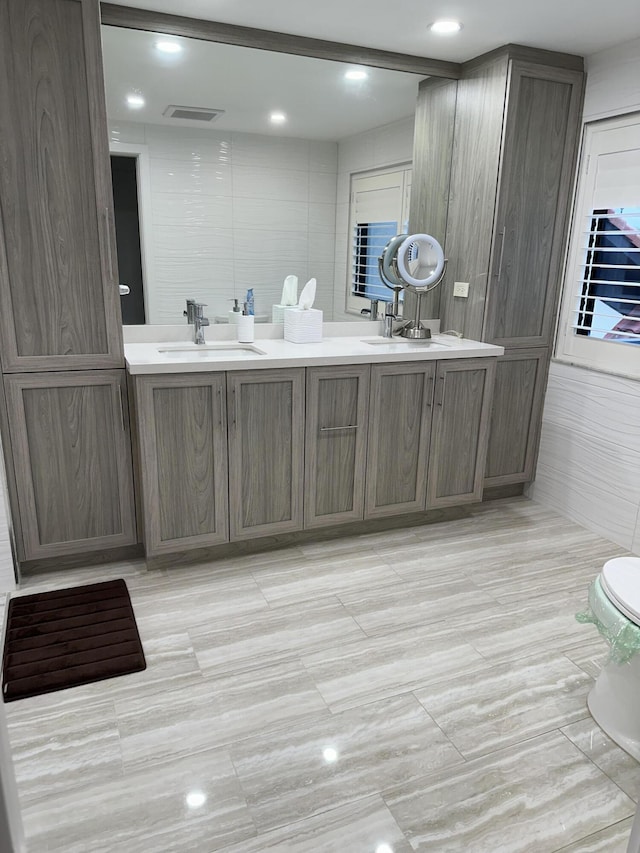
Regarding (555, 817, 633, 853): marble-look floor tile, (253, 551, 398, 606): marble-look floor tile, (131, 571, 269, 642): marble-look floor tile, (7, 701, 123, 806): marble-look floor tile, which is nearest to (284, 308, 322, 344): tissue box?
(253, 551, 398, 606): marble-look floor tile

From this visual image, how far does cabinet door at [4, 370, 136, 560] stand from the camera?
2.57m

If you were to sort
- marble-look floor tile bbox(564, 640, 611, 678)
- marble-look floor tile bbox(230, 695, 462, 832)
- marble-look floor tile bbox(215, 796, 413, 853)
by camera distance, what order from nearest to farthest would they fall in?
1. marble-look floor tile bbox(215, 796, 413, 853)
2. marble-look floor tile bbox(230, 695, 462, 832)
3. marble-look floor tile bbox(564, 640, 611, 678)

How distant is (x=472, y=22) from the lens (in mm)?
2684

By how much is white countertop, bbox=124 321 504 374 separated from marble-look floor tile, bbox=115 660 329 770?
122 centimetres

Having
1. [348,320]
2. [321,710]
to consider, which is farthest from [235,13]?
[321,710]

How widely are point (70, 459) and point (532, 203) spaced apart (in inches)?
102

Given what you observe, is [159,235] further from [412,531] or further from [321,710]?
[321,710]

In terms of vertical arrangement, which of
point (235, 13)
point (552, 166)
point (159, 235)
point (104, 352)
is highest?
point (235, 13)

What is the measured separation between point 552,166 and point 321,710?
9.32ft

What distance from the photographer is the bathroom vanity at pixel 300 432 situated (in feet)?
8.70

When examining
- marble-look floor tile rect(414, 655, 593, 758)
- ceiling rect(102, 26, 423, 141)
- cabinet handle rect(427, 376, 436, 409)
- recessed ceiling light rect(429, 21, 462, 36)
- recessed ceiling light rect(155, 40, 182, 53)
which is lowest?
marble-look floor tile rect(414, 655, 593, 758)

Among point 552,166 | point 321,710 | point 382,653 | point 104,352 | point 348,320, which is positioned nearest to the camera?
point 321,710

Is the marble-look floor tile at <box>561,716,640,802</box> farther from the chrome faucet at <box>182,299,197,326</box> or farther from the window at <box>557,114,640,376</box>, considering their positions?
the chrome faucet at <box>182,299,197,326</box>

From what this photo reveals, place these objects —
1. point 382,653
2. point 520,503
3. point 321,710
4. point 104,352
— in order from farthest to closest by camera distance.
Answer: point 520,503 < point 104,352 < point 382,653 < point 321,710
